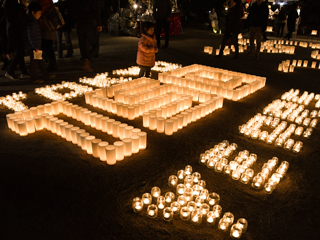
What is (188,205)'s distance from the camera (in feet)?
7.48

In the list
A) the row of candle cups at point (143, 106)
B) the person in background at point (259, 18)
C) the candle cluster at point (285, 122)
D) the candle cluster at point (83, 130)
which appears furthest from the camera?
the person in background at point (259, 18)

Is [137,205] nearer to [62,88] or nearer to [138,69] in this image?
[62,88]

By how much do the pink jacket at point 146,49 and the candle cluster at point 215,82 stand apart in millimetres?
520

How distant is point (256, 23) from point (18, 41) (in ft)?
23.1

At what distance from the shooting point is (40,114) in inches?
159

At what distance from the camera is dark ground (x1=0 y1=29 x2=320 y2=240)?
210cm

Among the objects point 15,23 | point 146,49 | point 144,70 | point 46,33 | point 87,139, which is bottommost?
point 87,139

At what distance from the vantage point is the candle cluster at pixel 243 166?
2.65m

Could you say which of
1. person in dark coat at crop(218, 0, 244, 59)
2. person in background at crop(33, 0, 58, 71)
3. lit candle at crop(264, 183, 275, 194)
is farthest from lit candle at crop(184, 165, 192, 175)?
person in dark coat at crop(218, 0, 244, 59)

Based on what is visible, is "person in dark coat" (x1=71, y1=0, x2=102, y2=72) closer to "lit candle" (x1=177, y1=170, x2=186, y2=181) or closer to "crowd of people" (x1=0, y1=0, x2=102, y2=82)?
"crowd of people" (x1=0, y1=0, x2=102, y2=82)

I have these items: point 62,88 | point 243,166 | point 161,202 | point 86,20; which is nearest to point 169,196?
point 161,202

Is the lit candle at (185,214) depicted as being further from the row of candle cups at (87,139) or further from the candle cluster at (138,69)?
the candle cluster at (138,69)

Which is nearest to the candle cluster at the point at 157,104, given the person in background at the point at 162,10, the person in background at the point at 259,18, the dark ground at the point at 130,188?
the dark ground at the point at 130,188

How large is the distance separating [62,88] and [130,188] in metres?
3.82
